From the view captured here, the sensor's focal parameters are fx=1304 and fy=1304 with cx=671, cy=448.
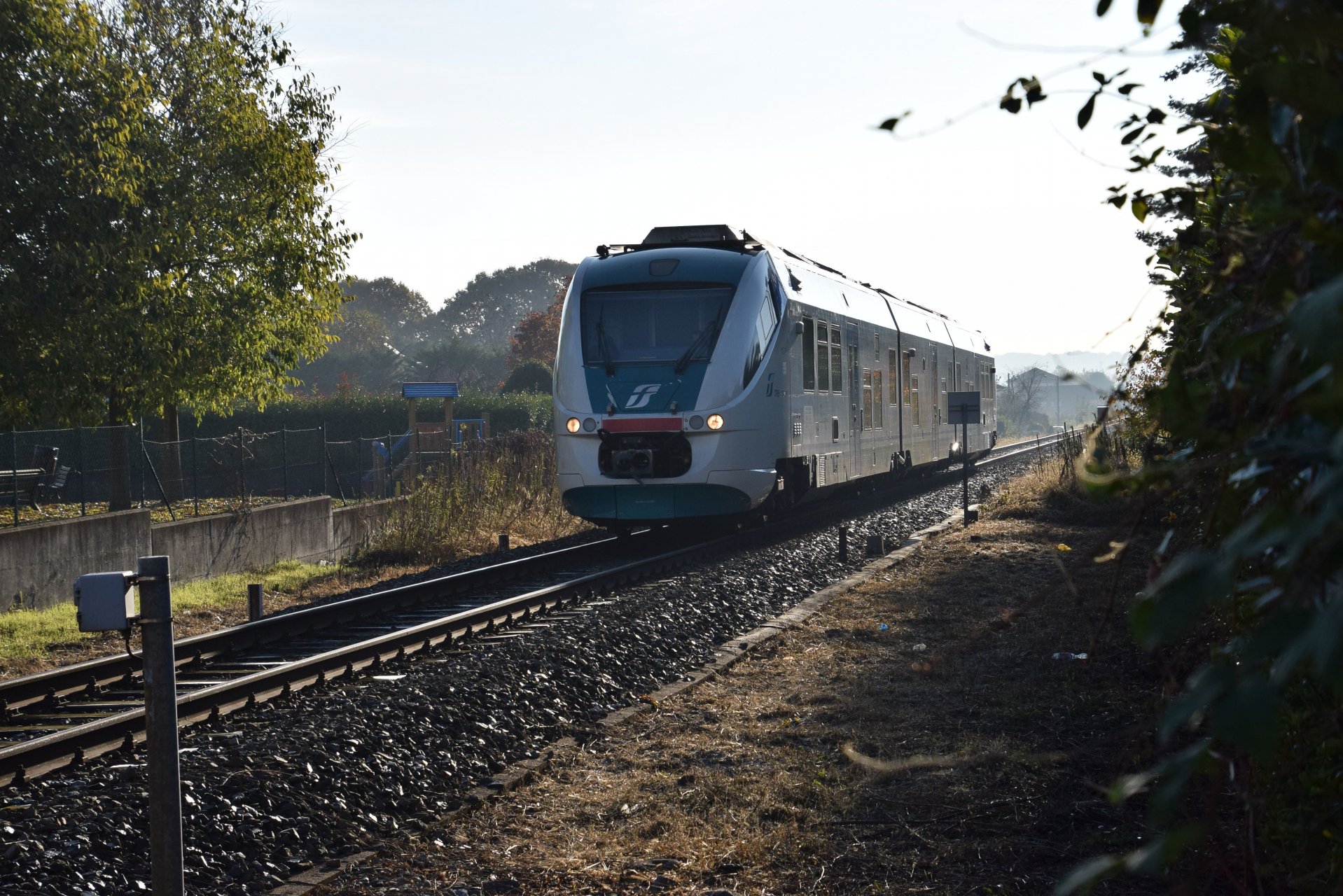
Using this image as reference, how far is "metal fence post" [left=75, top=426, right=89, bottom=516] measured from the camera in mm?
17656

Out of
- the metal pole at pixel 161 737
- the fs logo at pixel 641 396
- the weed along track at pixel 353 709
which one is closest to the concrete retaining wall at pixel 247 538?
the weed along track at pixel 353 709

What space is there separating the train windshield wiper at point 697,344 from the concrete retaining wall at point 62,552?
678 centimetres

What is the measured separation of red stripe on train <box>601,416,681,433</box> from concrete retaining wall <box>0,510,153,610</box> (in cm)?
583

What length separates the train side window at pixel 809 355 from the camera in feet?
53.8

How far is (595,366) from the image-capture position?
15.0 meters

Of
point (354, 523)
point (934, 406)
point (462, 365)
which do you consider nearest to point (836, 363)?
point (934, 406)

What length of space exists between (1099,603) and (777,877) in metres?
6.14

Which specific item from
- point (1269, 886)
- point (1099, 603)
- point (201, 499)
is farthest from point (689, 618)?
point (201, 499)

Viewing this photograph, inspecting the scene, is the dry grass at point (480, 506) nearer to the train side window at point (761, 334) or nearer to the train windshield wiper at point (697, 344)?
the train windshield wiper at point (697, 344)

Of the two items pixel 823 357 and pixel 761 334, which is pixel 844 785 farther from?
pixel 823 357

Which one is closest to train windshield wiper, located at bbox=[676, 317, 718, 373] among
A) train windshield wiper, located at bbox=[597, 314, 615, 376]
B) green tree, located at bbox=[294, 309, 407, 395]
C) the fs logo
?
the fs logo

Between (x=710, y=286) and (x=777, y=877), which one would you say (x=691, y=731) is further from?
(x=710, y=286)

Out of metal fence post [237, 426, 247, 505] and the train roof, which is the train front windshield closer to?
the train roof

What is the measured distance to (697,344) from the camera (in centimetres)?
1474
